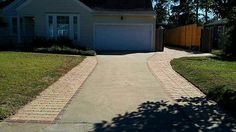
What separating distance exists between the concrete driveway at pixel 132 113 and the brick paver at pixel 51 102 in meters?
0.22

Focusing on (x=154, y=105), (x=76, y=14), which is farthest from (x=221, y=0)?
(x=76, y=14)

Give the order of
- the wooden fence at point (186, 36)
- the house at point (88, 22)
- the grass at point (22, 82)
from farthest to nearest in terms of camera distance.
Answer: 1. the wooden fence at point (186, 36)
2. the house at point (88, 22)
3. the grass at point (22, 82)

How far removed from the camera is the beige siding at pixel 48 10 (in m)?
26.7

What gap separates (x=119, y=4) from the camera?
2842cm

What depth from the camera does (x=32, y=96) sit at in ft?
30.3

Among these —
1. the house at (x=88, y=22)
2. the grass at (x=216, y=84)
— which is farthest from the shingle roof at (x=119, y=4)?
the grass at (x=216, y=84)

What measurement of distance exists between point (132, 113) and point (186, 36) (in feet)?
91.8

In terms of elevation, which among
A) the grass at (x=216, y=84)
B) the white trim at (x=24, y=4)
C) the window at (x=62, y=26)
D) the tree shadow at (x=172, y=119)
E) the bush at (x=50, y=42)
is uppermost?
the white trim at (x=24, y=4)

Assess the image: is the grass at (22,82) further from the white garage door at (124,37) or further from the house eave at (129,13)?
the white garage door at (124,37)

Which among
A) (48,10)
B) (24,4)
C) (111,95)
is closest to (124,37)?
(48,10)

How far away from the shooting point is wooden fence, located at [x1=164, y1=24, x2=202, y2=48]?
31.5m

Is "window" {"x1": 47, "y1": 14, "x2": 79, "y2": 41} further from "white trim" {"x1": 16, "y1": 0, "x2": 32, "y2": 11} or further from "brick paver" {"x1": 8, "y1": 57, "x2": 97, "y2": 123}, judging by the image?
"brick paver" {"x1": 8, "y1": 57, "x2": 97, "y2": 123}

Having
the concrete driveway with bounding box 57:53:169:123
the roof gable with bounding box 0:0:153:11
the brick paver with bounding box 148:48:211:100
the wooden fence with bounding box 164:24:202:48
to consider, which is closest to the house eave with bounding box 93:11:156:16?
the roof gable with bounding box 0:0:153:11

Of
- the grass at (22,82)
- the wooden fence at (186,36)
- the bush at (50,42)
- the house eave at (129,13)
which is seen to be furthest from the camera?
the wooden fence at (186,36)
